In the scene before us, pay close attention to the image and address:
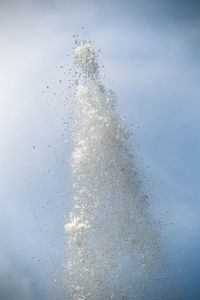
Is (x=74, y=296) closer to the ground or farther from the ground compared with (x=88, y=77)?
closer to the ground

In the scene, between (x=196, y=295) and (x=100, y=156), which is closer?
(x=100, y=156)

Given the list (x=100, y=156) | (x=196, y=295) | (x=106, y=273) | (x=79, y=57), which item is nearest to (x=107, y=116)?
(x=100, y=156)

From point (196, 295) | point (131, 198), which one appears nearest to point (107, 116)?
point (131, 198)

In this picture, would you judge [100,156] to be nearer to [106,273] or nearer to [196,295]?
[106,273]

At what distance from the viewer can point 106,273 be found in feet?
118

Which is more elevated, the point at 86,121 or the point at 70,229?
the point at 86,121

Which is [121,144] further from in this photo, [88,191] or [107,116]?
[88,191]

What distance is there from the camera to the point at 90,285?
36.2 metres

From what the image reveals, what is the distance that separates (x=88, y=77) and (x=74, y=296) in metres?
28.0

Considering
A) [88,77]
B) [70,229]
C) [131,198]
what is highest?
[88,77]

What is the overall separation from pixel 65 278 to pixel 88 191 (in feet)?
38.4

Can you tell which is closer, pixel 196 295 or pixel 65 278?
pixel 65 278

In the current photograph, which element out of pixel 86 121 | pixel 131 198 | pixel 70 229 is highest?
pixel 86 121

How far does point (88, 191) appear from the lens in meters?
35.7
